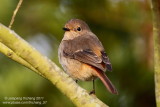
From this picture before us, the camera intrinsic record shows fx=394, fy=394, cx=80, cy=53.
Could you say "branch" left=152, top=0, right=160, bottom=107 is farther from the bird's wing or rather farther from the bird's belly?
the bird's belly

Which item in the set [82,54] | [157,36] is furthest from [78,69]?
[157,36]

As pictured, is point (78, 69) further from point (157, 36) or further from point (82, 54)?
point (157, 36)

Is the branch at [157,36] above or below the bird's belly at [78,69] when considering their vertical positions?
below

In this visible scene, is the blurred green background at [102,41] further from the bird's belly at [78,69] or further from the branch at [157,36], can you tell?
the branch at [157,36]

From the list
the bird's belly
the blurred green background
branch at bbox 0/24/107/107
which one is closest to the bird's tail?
the bird's belly

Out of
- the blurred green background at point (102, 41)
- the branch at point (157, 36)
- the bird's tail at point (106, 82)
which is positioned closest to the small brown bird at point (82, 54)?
the bird's tail at point (106, 82)
